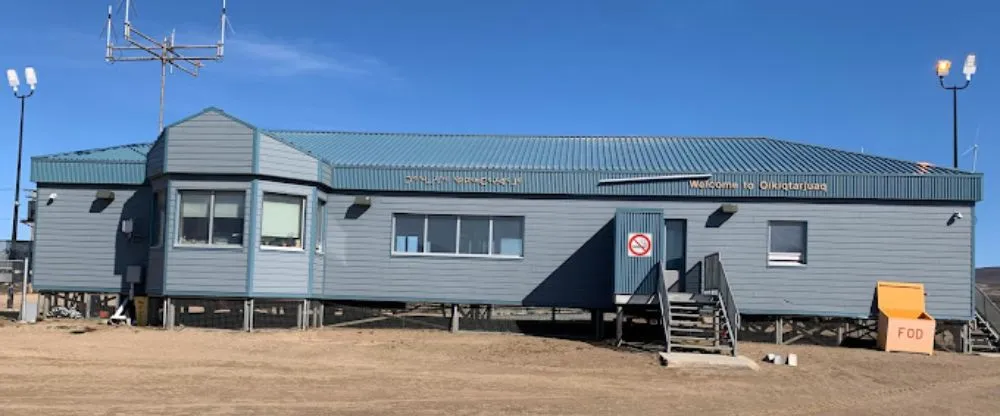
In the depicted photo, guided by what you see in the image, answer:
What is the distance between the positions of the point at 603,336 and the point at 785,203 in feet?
16.4

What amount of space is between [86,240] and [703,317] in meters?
14.2

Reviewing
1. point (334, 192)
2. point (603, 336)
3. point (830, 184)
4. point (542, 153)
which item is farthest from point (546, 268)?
point (830, 184)

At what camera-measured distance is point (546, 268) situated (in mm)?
19641

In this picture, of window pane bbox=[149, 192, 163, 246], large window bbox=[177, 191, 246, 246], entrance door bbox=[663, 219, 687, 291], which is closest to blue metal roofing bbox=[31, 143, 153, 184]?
window pane bbox=[149, 192, 163, 246]

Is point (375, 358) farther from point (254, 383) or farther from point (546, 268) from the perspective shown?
point (546, 268)

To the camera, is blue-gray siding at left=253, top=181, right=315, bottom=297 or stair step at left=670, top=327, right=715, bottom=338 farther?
blue-gray siding at left=253, top=181, right=315, bottom=297

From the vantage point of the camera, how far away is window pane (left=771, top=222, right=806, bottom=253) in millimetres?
19312

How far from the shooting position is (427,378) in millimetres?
12797

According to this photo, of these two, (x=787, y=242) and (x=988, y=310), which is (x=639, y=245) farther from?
(x=988, y=310)

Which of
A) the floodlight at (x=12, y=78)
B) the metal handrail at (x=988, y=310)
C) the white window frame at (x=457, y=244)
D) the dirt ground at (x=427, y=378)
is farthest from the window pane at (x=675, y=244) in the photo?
the floodlight at (x=12, y=78)

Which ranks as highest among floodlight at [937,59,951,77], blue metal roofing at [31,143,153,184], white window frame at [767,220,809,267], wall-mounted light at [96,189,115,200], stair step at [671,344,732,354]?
floodlight at [937,59,951,77]

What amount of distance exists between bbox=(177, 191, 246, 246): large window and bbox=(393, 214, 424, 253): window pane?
11.8 feet

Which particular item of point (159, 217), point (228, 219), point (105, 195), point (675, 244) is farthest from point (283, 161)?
point (675, 244)

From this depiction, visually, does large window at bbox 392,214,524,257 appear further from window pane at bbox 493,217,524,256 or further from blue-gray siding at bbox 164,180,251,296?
blue-gray siding at bbox 164,180,251,296
